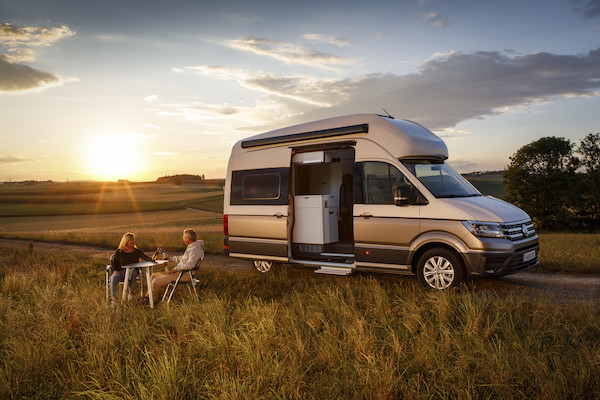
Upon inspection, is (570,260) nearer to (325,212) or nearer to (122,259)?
(325,212)

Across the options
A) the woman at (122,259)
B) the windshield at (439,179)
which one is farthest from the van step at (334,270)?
the woman at (122,259)

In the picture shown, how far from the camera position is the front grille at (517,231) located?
25.1 ft

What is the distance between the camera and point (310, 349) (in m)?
5.36

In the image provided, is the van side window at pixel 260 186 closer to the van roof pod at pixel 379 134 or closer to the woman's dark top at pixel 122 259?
the van roof pod at pixel 379 134

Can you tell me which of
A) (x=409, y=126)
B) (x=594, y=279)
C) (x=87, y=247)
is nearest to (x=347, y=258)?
(x=409, y=126)

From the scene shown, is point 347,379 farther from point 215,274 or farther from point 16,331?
point 215,274

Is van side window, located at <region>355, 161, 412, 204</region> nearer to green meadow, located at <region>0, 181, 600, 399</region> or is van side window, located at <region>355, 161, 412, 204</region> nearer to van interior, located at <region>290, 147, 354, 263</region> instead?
van interior, located at <region>290, 147, 354, 263</region>

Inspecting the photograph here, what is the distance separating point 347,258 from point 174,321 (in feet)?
13.5

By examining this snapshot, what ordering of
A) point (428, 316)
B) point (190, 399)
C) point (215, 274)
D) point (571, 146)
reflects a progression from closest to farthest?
point (190, 399)
point (428, 316)
point (215, 274)
point (571, 146)

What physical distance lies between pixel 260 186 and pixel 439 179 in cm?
402

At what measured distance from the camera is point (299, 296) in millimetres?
7547

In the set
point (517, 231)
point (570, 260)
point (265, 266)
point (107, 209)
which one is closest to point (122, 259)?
point (265, 266)

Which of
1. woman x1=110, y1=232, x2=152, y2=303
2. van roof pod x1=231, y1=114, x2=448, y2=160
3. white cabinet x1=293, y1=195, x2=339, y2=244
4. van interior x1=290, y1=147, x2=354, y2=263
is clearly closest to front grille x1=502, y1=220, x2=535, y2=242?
van roof pod x1=231, y1=114, x2=448, y2=160

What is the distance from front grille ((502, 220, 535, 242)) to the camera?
7.65 metres
